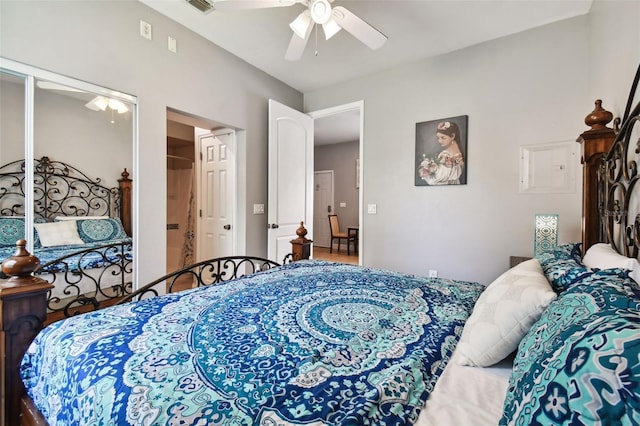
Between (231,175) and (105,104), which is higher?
(105,104)

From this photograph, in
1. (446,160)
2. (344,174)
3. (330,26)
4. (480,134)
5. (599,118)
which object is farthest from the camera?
(344,174)

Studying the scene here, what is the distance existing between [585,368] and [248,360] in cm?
74

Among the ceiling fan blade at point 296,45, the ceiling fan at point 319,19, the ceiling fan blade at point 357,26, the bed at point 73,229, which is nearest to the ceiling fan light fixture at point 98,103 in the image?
the bed at point 73,229

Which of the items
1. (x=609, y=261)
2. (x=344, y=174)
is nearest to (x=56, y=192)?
(x=609, y=261)

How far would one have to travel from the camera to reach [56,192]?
6.91ft

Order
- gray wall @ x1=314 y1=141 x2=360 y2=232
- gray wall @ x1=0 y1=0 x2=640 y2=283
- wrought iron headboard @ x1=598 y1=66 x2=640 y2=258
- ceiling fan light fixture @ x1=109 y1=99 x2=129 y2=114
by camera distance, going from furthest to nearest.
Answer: gray wall @ x1=314 y1=141 x2=360 y2=232 < ceiling fan light fixture @ x1=109 y1=99 x2=129 y2=114 < gray wall @ x1=0 y1=0 x2=640 y2=283 < wrought iron headboard @ x1=598 y1=66 x2=640 y2=258

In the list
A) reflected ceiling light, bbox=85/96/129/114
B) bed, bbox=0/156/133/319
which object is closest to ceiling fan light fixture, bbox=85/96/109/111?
reflected ceiling light, bbox=85/96/129/114

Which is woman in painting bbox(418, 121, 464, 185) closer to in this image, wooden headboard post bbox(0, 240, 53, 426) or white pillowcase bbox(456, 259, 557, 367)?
white pillowcase bbox(456, 259, 557, 367)

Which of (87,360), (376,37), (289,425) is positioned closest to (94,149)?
(87,360)

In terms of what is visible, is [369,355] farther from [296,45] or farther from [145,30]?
[145,30]

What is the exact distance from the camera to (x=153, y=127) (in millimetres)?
2600

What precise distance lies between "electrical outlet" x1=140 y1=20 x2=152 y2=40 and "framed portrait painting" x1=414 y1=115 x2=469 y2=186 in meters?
2.80

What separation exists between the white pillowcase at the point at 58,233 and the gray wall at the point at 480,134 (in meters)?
2.88

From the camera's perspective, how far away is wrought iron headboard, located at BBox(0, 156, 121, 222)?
1.90m
